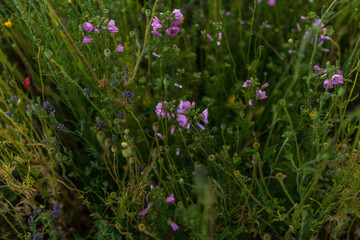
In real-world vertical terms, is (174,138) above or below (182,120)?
below

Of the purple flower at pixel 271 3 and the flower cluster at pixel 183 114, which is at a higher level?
the flower cluster at pixel 183 114

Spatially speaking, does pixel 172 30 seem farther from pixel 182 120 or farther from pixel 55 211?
pixel 55 211

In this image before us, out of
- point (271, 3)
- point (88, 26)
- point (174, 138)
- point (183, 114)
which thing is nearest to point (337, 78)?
point (183, 114)

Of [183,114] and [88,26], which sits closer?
[183,114]

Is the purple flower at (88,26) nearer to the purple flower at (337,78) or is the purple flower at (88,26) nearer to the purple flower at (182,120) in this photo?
the purple flower at (182,120)

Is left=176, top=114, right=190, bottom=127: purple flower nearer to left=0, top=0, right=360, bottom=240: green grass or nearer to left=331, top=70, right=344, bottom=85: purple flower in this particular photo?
left=0, top=0, right=360, bottom=240: green grass

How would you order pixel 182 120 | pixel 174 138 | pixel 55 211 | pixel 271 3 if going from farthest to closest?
1. pixel 271 3
2. pixel 174 138
3. pixel 55 211
4. pixel 182 120

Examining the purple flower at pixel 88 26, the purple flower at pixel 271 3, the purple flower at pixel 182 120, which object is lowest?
the purple flower at pixel 271 3

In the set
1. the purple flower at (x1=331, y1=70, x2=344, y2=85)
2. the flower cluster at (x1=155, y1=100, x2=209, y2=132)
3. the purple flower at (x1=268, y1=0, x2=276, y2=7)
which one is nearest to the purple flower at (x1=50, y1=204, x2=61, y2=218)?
the flower cluster at (x1=155, y1=100, x2=209, y2=132)

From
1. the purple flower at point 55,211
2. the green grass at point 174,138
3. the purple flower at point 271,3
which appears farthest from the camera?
the purple flower at point 271,3

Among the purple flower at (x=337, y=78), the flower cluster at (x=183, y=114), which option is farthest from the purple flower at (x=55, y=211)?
the purple flower at (x=337, y=78)

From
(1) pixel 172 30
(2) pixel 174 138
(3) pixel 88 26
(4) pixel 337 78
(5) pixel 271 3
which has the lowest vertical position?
(2) pixel 174 138

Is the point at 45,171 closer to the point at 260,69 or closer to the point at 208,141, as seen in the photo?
the point at 208,141

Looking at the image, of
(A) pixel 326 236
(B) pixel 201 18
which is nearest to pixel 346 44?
(B) pixel 201 18
